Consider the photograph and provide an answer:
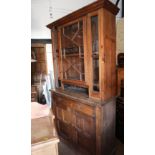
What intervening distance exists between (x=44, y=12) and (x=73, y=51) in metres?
1.58

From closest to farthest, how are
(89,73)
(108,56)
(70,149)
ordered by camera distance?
(108,56) < (89,73) < (70,149)

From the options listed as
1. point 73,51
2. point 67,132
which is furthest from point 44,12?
point 67,132

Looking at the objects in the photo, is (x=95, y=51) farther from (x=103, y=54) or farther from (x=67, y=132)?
(x=67, y=132)

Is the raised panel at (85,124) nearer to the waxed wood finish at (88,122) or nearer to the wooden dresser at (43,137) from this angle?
the waxed wood finish at (88,122)

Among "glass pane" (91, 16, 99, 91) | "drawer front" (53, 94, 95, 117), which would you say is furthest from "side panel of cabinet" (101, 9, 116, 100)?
"drawer front" (53, 94, 95, 117)

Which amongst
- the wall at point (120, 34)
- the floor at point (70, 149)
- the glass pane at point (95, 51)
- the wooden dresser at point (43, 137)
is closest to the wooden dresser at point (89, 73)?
the glass pane at point (95, 51)

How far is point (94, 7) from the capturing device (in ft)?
5.76

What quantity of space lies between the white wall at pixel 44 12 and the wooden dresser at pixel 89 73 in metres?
0.92

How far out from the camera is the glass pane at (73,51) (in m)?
2.14

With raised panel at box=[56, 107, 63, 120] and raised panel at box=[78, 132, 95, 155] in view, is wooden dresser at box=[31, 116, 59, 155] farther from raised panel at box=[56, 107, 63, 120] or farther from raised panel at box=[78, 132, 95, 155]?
raised panel at box=[56, 107, 63, 120]

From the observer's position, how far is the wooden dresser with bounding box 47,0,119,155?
6.01ft

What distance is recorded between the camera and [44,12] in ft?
10.8
